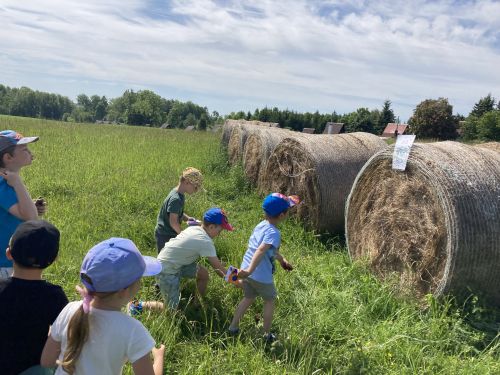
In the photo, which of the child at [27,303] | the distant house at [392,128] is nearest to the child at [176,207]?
the child at [27,303]

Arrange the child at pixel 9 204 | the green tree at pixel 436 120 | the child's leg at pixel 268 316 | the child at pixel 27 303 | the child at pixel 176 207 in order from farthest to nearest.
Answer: the green tree at pixel 436 120, the child at pixel 176 207, the child's leg at pixel 268 316, the child at pixel 9 204, the child at pixel 27 303

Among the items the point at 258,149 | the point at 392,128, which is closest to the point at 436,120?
the point at 392,128

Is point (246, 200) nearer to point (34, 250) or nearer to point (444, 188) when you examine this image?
point (444, 188)

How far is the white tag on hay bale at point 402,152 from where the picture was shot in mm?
4734

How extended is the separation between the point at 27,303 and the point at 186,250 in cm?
186

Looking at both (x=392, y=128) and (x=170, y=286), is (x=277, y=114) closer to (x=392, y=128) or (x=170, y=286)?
(x=392, y=128)

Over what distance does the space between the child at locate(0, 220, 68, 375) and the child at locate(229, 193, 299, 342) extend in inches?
69.6

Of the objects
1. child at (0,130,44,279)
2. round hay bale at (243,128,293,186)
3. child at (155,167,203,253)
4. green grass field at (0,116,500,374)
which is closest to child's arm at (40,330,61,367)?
green grass field at (0,116,500,374)

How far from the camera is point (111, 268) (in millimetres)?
1916

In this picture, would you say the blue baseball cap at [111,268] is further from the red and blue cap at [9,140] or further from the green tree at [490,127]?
the green tree at [490,127]

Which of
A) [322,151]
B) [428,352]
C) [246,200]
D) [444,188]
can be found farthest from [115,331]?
[246,200]

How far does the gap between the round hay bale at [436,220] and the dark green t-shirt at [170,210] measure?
2.44 meters

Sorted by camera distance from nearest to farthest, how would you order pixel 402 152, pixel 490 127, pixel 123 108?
pixel 402 152
pixel 490 127
pixel 123 108

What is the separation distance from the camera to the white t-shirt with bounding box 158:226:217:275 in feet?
12.6
